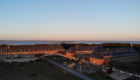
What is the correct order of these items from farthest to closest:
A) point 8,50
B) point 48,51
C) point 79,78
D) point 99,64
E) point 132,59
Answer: point 48,51, point 8,50, point 132,59, point 99,64, point 79,78

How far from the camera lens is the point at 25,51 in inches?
2847

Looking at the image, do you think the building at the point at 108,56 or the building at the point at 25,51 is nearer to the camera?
the building at the point at 108,56

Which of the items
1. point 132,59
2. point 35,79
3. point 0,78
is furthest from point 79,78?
point 132,59

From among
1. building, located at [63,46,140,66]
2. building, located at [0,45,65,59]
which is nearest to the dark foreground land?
building, located at [63,46,140,66]

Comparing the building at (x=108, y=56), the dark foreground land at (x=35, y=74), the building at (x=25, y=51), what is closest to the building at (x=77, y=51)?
the building at (x=108, y=56)

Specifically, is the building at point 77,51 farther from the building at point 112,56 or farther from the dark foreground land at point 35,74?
the dark foreground land at point 35,74

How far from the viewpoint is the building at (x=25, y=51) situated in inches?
2667

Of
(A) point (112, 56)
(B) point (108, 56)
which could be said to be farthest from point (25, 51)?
(A) point (112, 56)

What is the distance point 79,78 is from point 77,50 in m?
39.2

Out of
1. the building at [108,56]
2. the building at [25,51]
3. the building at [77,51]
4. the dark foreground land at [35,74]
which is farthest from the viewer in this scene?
the building at [25,51]

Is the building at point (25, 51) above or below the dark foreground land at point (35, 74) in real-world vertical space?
above

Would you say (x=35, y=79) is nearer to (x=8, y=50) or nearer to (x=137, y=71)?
(x=137, y=71)

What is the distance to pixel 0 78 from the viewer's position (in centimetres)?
3155

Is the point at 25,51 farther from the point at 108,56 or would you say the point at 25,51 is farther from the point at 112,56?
the point at 112,56
